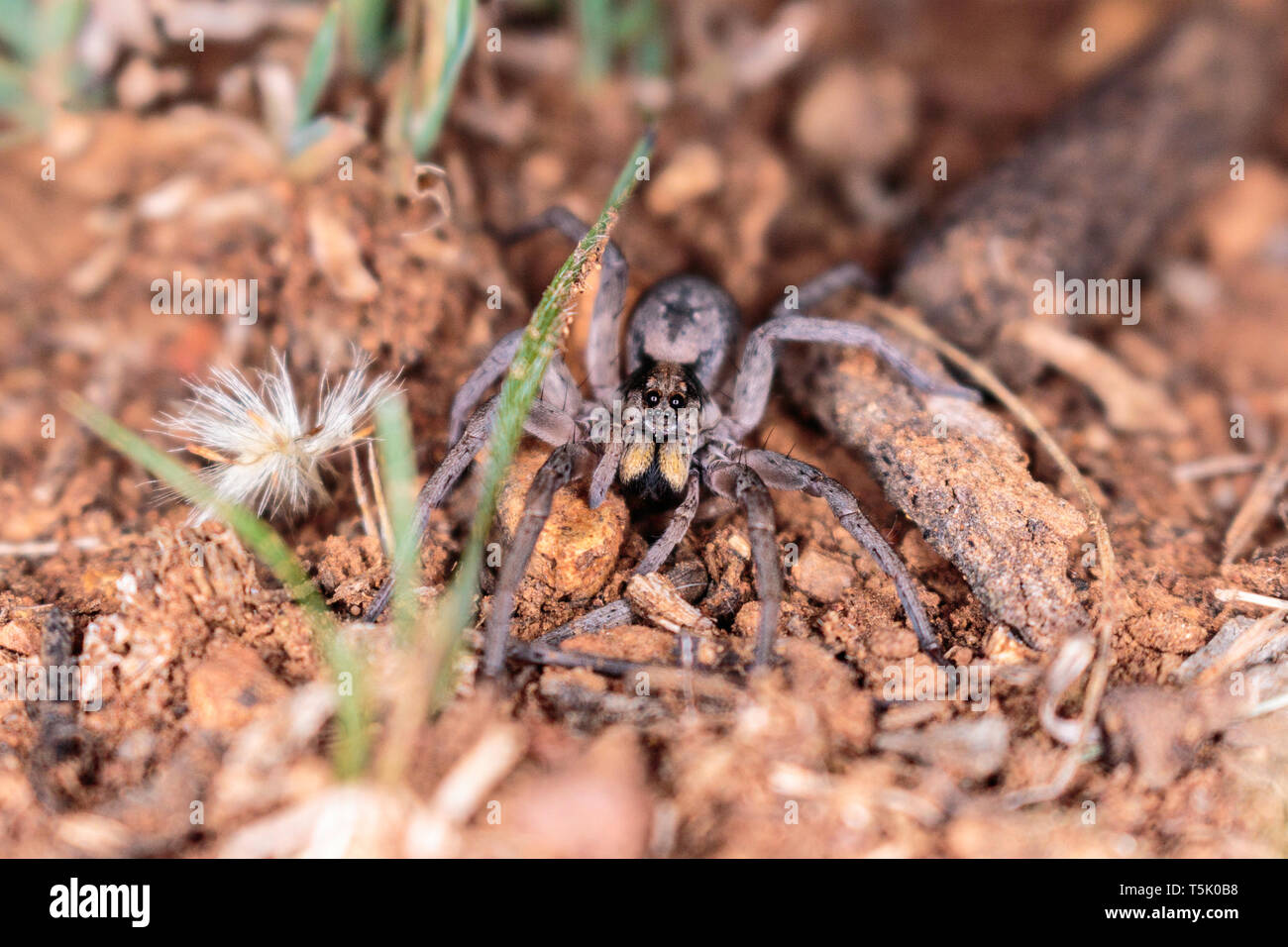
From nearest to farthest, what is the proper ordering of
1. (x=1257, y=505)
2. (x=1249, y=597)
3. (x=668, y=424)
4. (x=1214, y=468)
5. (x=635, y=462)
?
(x=1249, y=597)
(x=635, y=462)
(x=668, y=424)
(x=1257, y=505)
(x=1214, y=468)

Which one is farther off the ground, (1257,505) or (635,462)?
(635,462)

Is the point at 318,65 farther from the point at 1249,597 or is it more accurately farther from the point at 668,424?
the point at 1249,597

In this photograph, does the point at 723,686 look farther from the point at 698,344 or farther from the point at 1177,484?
the point at 1177,484

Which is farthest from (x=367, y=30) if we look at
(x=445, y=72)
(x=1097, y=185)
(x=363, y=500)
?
(x=1097, y=185)

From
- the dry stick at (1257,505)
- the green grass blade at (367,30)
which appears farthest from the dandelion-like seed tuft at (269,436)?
the dry stick at (1257,505)

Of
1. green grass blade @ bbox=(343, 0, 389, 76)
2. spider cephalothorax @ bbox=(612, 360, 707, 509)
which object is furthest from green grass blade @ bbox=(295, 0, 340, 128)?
spider cephalothorax @ bbox=(612, 360, 707, 509)

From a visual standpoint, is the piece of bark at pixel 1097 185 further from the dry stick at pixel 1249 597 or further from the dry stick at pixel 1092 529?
the dry stick at pixel 1249 597

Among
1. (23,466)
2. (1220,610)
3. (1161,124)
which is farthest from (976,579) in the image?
(23,466)
